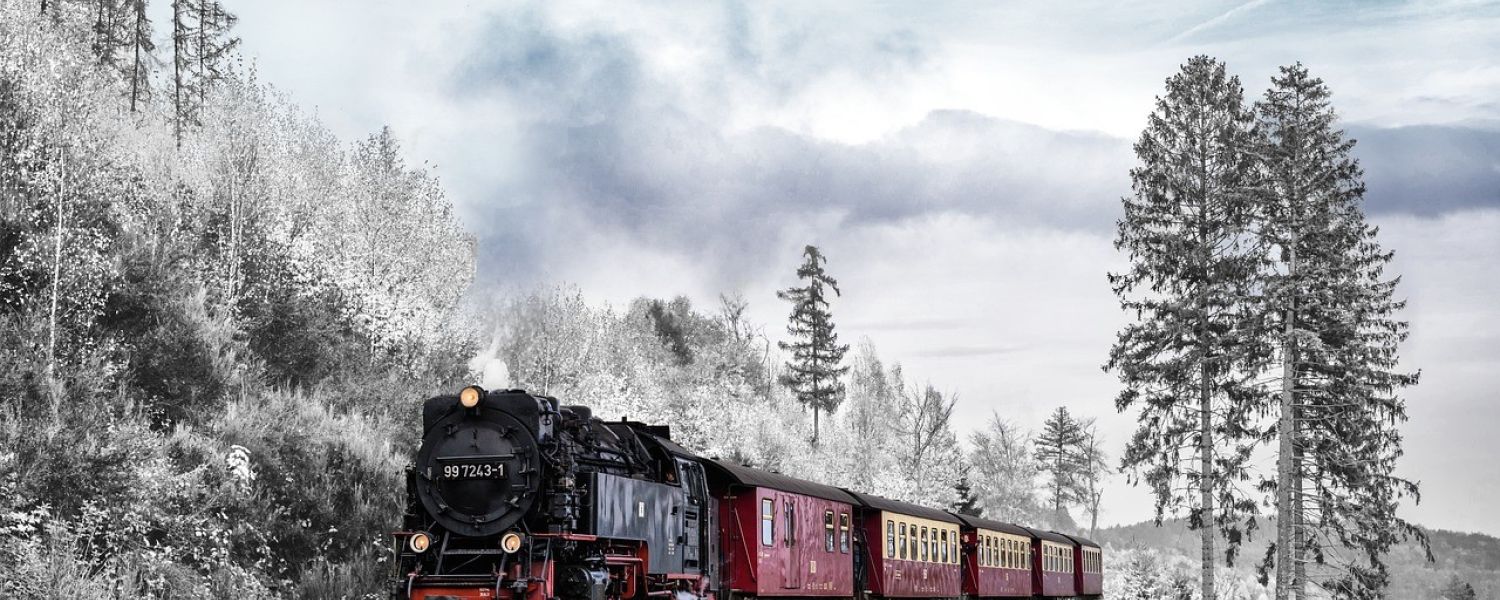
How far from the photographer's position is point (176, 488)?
70.9 ft

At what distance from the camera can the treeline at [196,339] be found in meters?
20.2

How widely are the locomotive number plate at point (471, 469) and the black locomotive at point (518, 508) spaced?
13 mm

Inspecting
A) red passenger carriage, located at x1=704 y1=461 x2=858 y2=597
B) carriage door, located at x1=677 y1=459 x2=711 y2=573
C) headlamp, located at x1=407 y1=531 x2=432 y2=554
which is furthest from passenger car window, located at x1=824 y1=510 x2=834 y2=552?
headlamp, located at x1=407 y1=531 x2=432 y2=554

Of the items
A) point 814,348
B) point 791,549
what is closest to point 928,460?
point 814,348

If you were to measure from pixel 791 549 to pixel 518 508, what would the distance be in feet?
25.7

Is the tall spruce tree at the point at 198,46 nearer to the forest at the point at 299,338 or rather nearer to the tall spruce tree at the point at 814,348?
the forest at the point at 299,338

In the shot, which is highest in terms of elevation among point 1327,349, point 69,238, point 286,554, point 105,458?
point 69,238

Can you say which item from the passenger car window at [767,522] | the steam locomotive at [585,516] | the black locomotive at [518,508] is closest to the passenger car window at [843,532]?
the steam locomotive at [585,516]

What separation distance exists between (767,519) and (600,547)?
5.53 m

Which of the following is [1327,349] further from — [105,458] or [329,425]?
[105,458]

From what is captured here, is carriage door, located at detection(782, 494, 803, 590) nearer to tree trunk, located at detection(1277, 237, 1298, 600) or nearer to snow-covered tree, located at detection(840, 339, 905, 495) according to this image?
tree trunk, located at detection(1277, 237, 1298, 600)

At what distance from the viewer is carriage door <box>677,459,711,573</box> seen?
17.1m

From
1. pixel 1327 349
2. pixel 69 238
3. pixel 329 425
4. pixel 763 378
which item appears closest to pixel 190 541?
pixel 329 425

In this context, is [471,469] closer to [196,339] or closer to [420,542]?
[420,542]
